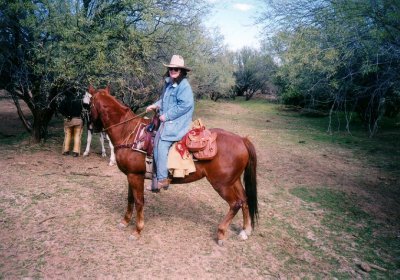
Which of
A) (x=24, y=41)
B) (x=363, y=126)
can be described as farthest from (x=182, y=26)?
(x=363, y=126)

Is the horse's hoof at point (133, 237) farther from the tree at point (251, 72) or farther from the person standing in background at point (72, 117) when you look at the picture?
the tree at point (251, 72)

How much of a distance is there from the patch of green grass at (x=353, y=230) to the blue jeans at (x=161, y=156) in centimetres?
306

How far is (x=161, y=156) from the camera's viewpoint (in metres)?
4.53

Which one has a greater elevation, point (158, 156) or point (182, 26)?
point (182, 26)

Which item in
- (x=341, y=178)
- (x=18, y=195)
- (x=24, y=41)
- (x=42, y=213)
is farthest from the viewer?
(x=341, y=178)

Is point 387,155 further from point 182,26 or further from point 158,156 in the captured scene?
point 158,156

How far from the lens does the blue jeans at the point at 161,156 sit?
14.9ft

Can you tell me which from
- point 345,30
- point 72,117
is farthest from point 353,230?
point 72,117

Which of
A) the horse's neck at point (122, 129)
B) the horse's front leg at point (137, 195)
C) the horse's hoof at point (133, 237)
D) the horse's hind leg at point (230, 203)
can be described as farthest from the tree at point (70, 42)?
the horse's hind leg at point (230, 203)

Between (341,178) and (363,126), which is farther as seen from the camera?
(363,126)

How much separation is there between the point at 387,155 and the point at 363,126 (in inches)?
282

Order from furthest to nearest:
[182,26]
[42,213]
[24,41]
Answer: [182,26]
[24,41]
[42,213]

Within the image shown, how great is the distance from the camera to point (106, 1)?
811 cm

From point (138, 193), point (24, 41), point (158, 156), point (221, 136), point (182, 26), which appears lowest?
point (138, 193)
